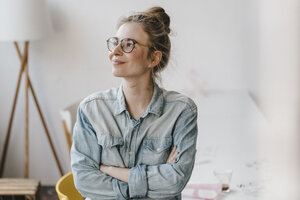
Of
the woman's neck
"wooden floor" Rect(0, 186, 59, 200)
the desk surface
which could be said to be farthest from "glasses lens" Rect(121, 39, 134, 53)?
"wooden floor" Rect(0, 186, 59, 200)

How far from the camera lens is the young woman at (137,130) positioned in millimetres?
1129

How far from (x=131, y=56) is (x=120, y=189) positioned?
368mm

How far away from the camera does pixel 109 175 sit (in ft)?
3.83

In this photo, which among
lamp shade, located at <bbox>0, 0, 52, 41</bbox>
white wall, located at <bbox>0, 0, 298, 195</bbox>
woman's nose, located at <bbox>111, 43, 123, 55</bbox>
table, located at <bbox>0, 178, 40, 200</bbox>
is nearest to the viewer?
woman's nose, located at <bbox>111, 43, 123, 55</bbox>

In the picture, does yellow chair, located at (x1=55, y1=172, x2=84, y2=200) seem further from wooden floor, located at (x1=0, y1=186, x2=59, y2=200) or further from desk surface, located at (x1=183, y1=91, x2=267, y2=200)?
wooden floor, located at (x1=0, y1=186, x2=59, y2=200)

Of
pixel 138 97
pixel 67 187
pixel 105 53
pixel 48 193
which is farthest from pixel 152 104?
pixel 48 193

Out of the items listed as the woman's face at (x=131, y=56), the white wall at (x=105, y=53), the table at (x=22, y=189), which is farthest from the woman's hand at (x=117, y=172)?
the white wall at (x=105, y=53)

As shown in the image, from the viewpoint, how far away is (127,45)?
112 centimetres

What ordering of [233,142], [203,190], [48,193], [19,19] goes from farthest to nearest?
[48,193] → [19,19] → [233,142] → [203,190]

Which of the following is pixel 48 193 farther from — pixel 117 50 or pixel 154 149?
pixel 117 50

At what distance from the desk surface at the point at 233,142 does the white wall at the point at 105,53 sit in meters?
0.25

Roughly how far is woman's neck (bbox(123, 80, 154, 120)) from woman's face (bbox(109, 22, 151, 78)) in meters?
0.05

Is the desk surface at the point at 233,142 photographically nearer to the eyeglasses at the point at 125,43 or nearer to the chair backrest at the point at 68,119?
the eyeglasses at the point at 125,43

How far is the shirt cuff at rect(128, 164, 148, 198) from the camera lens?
1.12 metres
